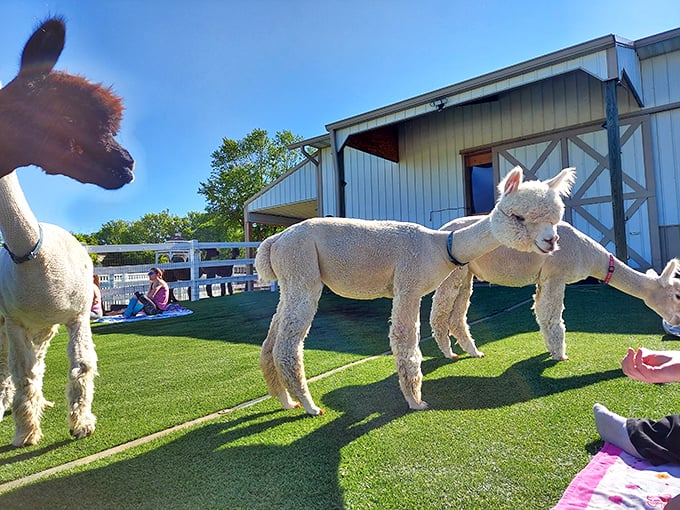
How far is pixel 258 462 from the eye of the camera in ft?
7.36

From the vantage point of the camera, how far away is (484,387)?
10.9 ft

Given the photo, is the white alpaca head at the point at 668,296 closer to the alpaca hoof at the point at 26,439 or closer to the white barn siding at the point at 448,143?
the alpaca hoof at the point at 26,439

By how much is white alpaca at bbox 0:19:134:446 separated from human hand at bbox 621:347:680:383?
2.32 m

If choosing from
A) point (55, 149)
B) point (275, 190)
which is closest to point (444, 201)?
point (275, 190)

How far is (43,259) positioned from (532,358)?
4.21 metres

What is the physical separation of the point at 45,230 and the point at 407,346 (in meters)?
2.59

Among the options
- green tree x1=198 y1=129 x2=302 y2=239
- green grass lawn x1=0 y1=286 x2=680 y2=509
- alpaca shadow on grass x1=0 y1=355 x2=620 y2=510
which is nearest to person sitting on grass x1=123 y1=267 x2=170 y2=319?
green grass lawn x1=0 y1=286 x2=680 y2=509

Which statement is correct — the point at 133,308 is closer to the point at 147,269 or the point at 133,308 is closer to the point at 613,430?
the point at 147,269

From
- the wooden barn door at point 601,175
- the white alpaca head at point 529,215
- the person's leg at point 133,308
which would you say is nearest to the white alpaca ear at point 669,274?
the white alpaca head at point 529,215

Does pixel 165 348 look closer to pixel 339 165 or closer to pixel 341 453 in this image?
pixel 341 453

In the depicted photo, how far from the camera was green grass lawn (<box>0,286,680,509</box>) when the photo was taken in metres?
1.94

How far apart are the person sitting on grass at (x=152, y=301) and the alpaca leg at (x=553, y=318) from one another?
816 cm

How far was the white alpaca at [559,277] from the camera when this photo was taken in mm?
3930

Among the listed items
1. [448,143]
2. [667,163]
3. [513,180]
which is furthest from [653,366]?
[448,143]
